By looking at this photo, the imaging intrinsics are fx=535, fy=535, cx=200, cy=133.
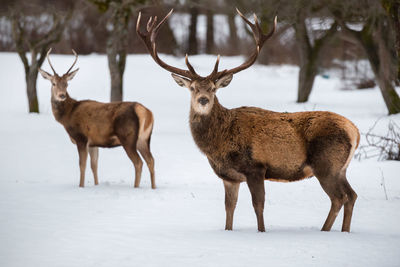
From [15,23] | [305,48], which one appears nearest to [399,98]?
[305,48]

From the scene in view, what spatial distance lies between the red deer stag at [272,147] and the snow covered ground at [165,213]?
0.47 metres

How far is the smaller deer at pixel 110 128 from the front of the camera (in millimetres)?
8977

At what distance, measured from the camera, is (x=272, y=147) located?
5.75 meters

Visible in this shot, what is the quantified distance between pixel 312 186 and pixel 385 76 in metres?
6.77

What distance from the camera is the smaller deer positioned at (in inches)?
353

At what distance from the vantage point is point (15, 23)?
55.0 feet

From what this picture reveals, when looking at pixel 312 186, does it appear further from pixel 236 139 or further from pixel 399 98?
pixel 399 98

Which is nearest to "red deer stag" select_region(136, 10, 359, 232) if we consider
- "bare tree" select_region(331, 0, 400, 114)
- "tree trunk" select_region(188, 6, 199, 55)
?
"bare tree" select_region(331, 0, 400, 114)

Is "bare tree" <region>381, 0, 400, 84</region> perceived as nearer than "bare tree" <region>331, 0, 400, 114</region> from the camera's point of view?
Yes

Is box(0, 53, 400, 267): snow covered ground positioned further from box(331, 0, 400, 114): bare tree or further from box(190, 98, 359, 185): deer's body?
box(331, 0, 400, 114): bare tree

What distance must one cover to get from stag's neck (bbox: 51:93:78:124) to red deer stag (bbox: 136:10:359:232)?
4281mm

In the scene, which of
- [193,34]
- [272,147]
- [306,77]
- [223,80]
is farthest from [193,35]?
[272,147]

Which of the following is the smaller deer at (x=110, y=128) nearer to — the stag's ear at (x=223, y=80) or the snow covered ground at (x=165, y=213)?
the snow covered ground at (x=165, y=213)

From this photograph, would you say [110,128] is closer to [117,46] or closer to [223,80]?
[223,80]
